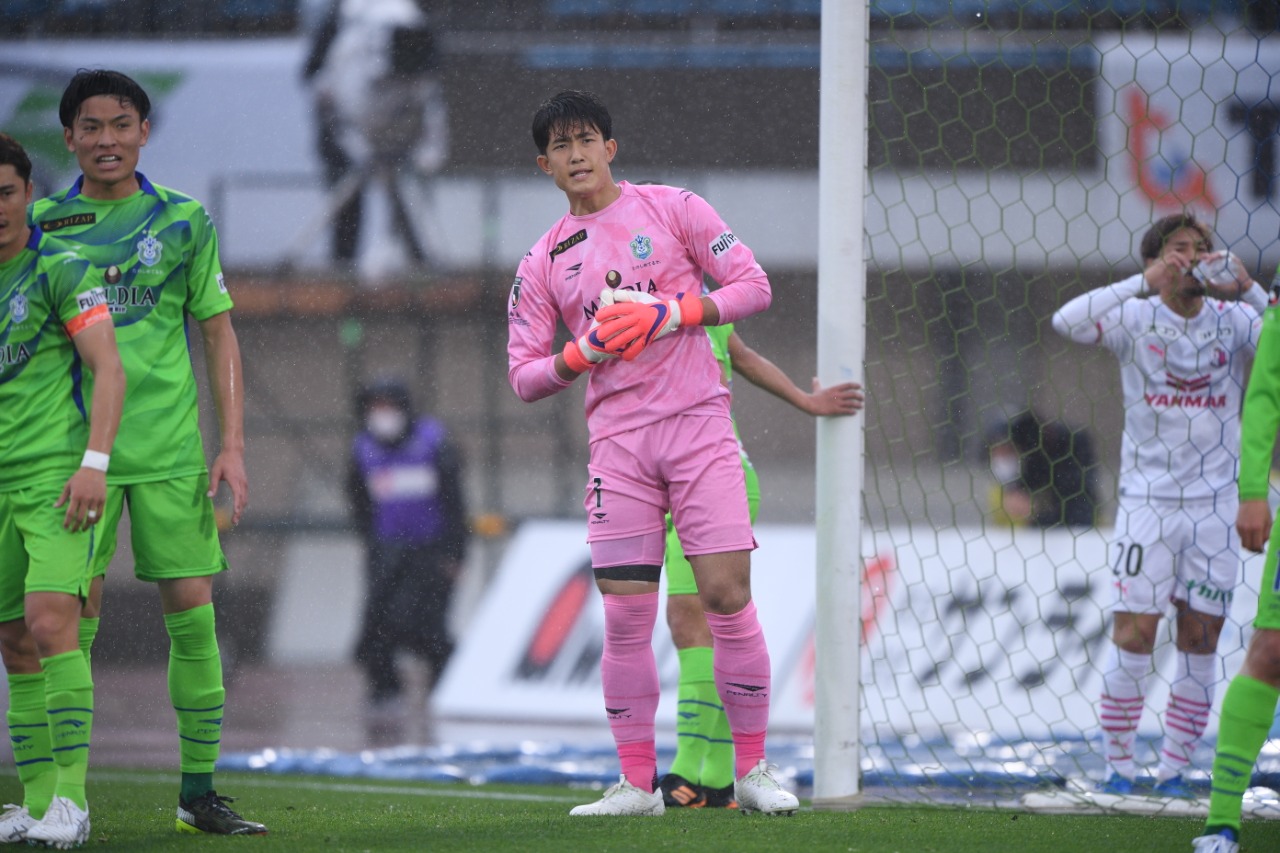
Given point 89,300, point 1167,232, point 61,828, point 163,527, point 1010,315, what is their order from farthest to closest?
point 1010,315 < point 1167,232 < point 163,527 < point 89,300 < point 61,828

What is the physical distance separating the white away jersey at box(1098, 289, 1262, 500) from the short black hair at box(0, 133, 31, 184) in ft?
11.0

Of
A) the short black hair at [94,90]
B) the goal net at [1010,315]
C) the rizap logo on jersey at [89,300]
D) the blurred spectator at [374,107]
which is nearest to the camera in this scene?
the rizap logo on jersey at [89,300]

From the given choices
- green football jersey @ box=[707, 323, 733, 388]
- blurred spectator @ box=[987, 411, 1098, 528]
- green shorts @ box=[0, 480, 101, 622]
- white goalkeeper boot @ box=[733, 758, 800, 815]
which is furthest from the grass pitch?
blurred spectator @ box=[987, 411, 1098, 528]

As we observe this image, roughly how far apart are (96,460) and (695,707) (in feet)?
6.27

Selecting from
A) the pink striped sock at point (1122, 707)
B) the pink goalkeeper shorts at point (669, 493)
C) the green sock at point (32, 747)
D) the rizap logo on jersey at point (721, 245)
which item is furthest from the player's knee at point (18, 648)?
the pink striped sock at point (1122, 707)

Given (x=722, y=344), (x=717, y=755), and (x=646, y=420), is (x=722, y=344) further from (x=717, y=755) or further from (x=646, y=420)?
(x=717, y=755)

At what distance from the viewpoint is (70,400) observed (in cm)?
327

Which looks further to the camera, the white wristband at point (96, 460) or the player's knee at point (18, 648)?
the player's knee at point (18, 648)

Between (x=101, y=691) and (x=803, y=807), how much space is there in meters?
5.01

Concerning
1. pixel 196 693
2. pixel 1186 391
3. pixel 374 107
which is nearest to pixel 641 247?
pixel 196 693

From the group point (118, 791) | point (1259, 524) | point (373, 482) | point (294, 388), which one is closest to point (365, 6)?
point (294, 388)

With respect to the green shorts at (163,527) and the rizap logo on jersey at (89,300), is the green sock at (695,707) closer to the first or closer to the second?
the green shorts at (163,527)

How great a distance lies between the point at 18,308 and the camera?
3215mm

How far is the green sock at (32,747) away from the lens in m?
3.33
